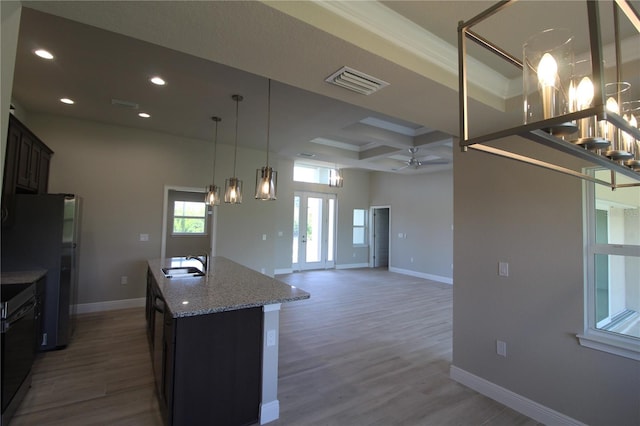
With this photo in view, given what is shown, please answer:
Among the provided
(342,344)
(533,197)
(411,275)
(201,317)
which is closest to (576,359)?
(533,197)

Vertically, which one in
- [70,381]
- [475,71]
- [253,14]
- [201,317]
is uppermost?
[475,71]

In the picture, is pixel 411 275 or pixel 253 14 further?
pixel 411 275

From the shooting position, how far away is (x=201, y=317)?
2070 mm

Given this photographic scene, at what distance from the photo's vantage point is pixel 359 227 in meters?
9.85

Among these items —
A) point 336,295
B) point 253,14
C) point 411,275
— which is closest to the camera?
point 253,14

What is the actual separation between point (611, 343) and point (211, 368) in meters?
2.80

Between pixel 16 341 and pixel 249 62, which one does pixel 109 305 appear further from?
pixel 249 62

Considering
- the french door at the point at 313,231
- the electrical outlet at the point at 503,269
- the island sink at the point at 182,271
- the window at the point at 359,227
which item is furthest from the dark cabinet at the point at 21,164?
the window at the point at 359,227

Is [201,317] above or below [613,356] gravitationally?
above

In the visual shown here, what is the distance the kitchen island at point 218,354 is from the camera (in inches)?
78.5

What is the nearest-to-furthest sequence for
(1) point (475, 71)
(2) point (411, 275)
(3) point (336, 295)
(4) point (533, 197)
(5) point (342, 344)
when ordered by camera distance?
1. (1) point (475, 71)
2. (4) point (533, 197)
3. (5) point (342, 344)
4. (3) point (336, 295)
5. (2) point (411, 275)

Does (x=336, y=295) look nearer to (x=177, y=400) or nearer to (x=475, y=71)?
(x=177, y=400)

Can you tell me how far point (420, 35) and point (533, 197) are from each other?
171 cm

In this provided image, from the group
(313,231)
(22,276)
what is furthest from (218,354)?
(313,231)
